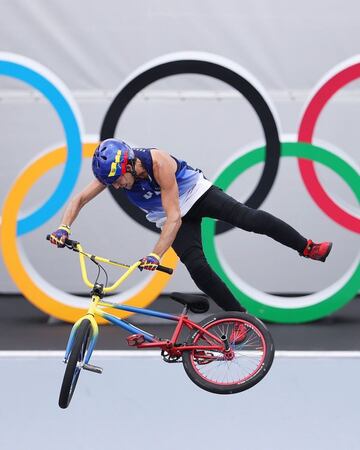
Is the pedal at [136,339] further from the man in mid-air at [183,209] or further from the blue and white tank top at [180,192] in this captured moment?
the blue and white tank top at [180,192]

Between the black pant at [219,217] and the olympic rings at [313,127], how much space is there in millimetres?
3128

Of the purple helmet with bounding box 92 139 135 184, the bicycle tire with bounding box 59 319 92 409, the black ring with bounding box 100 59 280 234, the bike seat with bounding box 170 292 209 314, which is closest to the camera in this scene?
the bicycle tire with bounding box 59 319 92 409

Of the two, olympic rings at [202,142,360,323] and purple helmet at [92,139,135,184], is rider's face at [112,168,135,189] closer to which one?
purple helmet at [92,139,135,184]

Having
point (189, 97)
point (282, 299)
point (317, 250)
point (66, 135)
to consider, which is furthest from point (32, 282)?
point (317, 250)

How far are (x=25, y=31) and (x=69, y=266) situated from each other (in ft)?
7.86

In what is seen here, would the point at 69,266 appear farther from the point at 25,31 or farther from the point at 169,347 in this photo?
the point at 169,347

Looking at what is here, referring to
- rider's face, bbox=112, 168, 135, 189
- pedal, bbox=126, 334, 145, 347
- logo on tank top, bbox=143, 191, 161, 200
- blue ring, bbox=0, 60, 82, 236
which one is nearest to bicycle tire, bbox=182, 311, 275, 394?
pedal, bbox=126, 334, 145, 347

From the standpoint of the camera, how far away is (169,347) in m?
5.93

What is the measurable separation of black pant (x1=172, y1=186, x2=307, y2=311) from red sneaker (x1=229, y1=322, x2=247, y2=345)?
0.57ft

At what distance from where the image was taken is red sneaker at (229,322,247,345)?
5974 mm

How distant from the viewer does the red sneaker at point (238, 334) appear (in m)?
5.97

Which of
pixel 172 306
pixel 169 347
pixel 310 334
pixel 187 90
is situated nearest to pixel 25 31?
pixel 187 90

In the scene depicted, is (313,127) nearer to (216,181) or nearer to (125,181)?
(216,181)

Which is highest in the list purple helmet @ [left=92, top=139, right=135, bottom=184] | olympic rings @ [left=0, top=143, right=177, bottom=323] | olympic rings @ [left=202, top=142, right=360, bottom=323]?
purple helmet @ [left=92, top=139, right=135, bottom=184]
